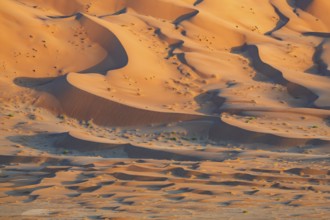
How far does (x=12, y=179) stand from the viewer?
42.7ft

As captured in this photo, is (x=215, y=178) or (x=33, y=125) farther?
(x=33, y=125)

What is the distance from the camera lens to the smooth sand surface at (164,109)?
451 inches

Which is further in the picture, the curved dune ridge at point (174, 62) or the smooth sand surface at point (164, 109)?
the curved dune ridge at point (174, 62)

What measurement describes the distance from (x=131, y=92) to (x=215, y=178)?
29.1ft

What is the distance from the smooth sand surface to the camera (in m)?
11.5

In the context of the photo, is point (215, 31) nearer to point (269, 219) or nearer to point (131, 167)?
point (131, 167)

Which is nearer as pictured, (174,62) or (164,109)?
(164,109)

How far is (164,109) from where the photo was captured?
20.2 metres

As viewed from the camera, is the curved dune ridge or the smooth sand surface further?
the curved dune ridge

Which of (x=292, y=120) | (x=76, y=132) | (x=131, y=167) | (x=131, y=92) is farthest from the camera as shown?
(x=131, y=92)

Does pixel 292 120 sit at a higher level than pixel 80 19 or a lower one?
lower

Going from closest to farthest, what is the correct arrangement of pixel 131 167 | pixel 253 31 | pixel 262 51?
pixel 131 167
pixel 262 51
pixel 253 31

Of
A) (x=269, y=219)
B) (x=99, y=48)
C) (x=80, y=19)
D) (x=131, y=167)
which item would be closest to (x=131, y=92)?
(x=99, y=48)

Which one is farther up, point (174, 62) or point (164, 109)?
point (174, 62)
